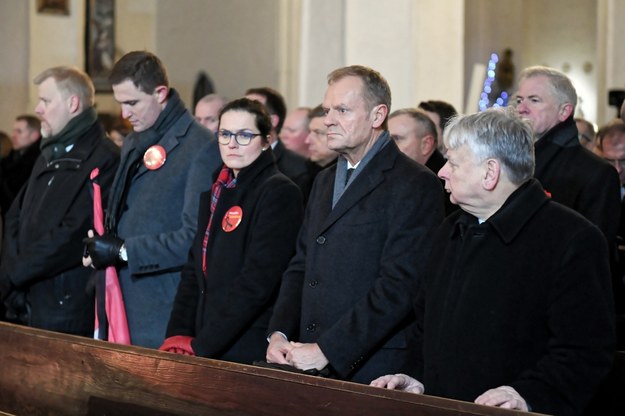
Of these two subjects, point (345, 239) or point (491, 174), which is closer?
point (491, 174)

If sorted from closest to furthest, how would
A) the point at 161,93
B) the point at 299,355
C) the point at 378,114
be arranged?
the point at 299,355, the point at 378,114, the point at 161,93

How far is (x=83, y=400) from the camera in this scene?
4.43 meters

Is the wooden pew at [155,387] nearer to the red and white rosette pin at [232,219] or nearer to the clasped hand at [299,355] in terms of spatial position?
the clasped hand at [299,355]

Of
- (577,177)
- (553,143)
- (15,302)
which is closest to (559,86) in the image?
(553,143)

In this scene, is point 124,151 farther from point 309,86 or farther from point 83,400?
point 309,86

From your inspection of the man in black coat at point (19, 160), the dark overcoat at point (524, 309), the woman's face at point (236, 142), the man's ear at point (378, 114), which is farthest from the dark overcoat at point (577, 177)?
the man in black coat at point (19, 160)

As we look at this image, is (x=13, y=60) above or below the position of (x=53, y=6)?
below

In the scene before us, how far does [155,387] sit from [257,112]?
1349 mm

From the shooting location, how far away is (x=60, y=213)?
220 inches

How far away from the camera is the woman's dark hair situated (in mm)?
A: 4812

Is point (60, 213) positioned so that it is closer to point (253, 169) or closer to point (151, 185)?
point (151, 185)

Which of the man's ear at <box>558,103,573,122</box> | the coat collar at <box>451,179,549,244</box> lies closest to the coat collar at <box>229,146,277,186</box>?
the man's ear at <box>558,103,573,122</box>

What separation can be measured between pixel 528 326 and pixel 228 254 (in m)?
1.70

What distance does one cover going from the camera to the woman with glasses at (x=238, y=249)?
15.1 ft
